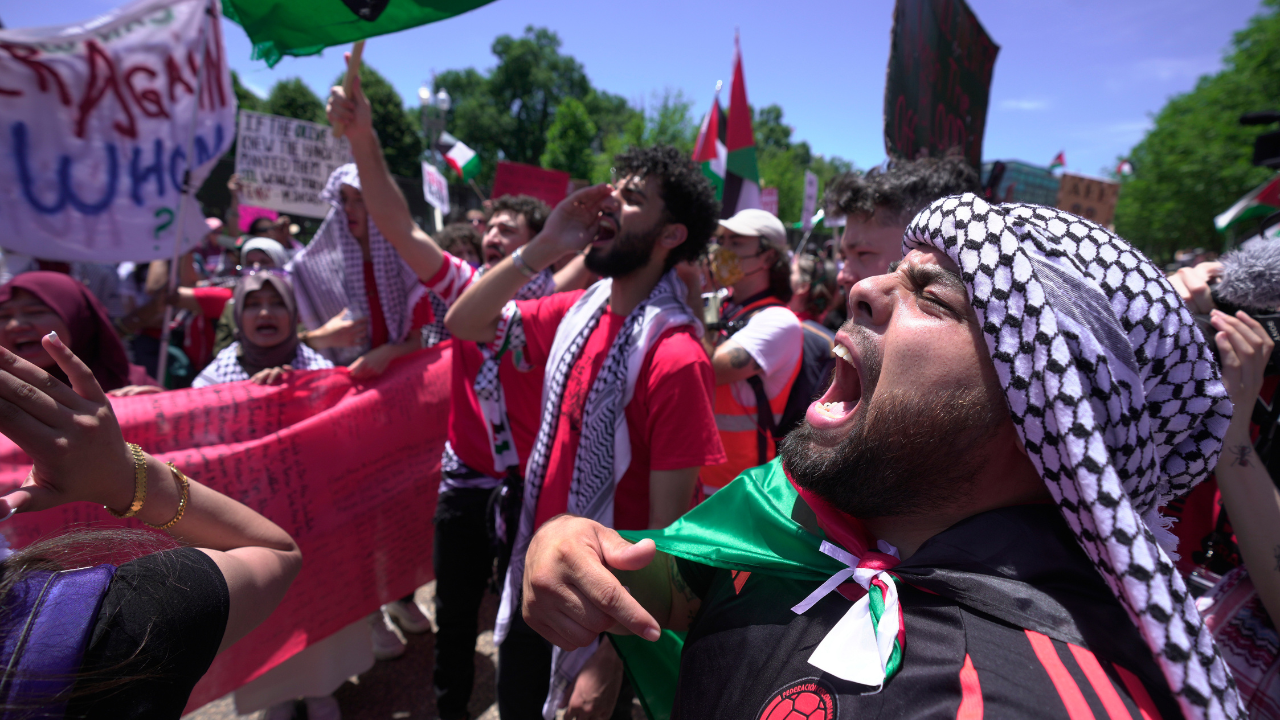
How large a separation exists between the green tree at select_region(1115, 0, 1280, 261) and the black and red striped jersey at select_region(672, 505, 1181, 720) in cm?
2207

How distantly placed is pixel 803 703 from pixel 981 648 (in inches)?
11.3

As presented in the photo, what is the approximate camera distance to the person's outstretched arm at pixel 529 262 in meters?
2.68

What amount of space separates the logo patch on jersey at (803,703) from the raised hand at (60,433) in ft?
4.17

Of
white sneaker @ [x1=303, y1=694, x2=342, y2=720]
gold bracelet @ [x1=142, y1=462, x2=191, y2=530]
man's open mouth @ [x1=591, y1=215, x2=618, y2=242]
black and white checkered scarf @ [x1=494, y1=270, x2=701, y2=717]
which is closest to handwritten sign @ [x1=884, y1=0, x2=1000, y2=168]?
man's open mouth @ [x1=591, y1=215, x2=618, y2=242]

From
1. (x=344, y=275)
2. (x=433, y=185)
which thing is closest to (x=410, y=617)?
(x=344, y=275)

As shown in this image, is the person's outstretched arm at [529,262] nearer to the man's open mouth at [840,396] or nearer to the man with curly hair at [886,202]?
the man with curly hair at [886,202]

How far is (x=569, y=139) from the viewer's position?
34000 millimetres

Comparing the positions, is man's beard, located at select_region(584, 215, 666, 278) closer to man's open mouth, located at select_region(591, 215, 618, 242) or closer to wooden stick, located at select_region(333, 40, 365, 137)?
man's open mouth, located at select_region(591, 215, 618, 242)

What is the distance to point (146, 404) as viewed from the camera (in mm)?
2475

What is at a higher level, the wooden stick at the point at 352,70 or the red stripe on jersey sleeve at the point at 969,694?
the wooden stick at the point at 352,70

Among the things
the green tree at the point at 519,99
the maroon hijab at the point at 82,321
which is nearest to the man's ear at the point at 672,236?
the maroon hijab at the point at 82,321

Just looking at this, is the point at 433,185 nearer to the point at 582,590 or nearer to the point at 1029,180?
the point at 1029,180

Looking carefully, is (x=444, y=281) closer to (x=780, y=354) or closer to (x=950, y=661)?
(x=780, y=354)

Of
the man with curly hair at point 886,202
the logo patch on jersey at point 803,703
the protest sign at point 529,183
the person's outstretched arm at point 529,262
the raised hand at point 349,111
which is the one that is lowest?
the logo patch on jersey at point 803,703
